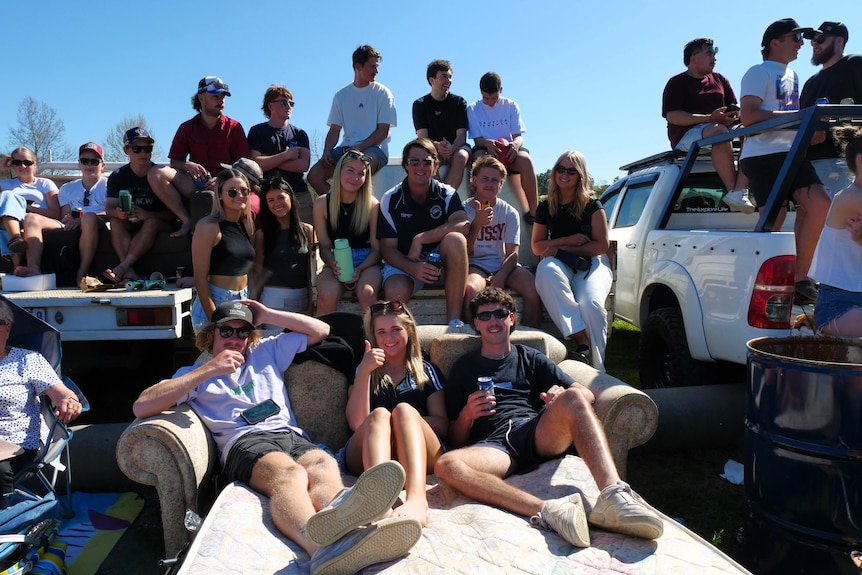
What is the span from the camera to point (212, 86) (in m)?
5.86

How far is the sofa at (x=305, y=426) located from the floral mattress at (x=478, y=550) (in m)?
0.31

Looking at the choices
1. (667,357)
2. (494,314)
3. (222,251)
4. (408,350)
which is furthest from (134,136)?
(667,357)

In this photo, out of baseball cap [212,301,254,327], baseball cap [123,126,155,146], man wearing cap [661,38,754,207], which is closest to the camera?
baseball cap [212,301,254,327]

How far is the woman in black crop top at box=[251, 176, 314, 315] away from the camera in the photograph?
475 centimetres

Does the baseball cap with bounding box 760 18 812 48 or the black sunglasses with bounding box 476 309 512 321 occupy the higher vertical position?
the baseball cap with bounding box 760 18 812 48

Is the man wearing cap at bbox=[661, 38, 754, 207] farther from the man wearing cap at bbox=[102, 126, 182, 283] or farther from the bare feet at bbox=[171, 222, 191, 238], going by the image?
the man wearing cap at bbox=[102, 126, 182, 283]

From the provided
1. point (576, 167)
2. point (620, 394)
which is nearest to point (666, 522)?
point (620, 394)

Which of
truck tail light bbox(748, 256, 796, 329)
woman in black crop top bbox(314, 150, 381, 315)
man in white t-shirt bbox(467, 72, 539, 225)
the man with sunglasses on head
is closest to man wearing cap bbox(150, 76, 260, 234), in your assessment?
woman in black crop top bbox(314, 150, 381, 315)

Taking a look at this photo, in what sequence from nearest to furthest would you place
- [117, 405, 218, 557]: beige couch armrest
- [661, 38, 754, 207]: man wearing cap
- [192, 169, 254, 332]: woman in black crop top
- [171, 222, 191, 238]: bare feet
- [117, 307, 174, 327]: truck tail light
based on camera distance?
[117, 405, 218, 557]: beige couch armrest
[117, 307, 174, 327]: truck tail light
[192, 169, 254, 332]: woman in black crop top
[171, 222, 191, 238]: bare feet
[661, 38, 754, 207]: man wearing cap

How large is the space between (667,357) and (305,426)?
2.75 meters

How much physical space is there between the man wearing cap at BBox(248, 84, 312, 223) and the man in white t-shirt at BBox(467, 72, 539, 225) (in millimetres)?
1778

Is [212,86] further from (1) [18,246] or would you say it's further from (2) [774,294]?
(2) [774,294]

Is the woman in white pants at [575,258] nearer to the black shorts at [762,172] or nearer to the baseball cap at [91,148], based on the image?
the black shorts at [762,172]

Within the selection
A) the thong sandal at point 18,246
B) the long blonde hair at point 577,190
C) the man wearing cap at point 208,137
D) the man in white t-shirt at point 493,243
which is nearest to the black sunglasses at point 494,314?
the man in white t-shirt at point 493,243
